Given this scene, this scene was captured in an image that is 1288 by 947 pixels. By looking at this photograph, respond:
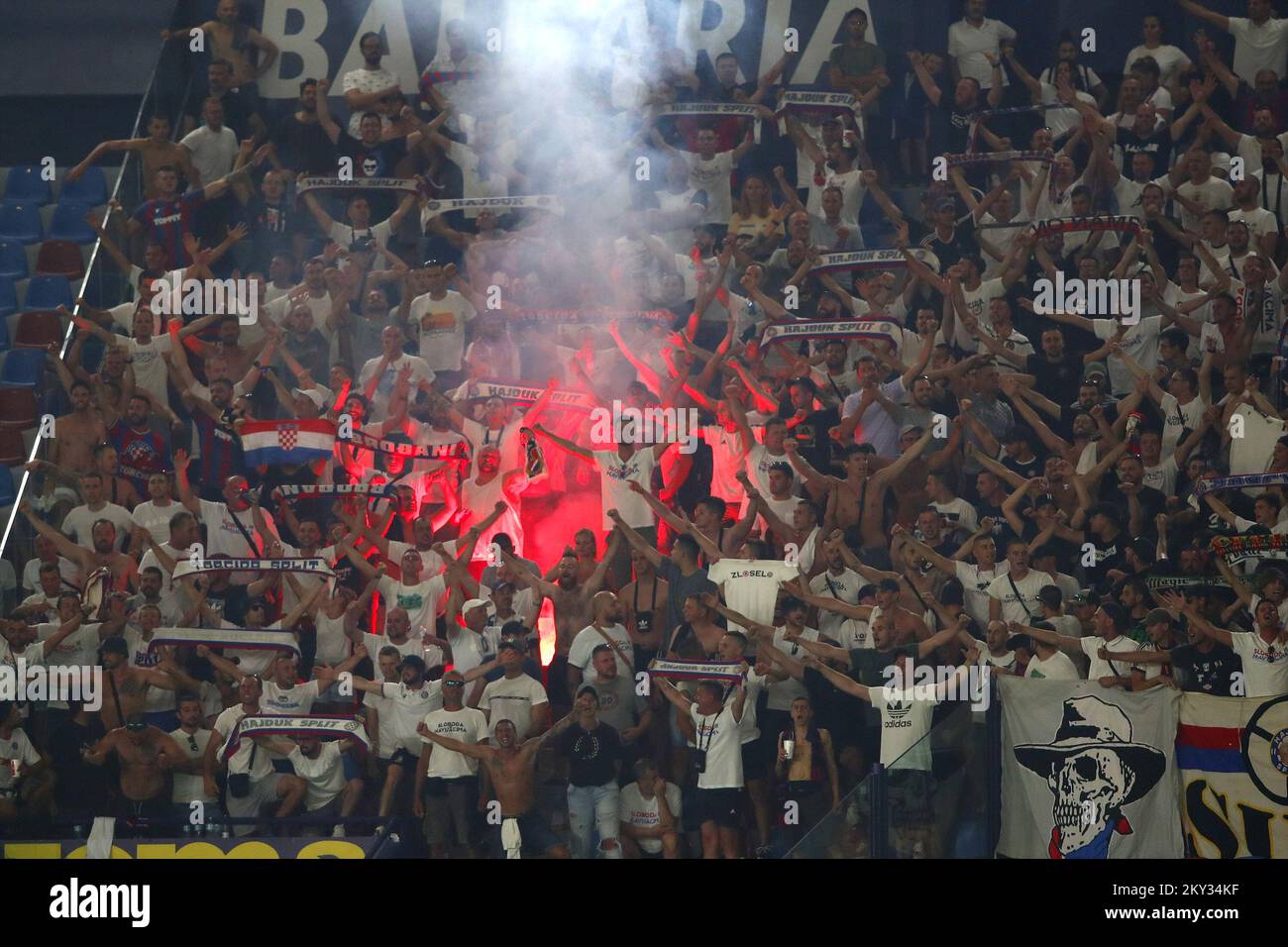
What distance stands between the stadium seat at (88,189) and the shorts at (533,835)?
7.13m

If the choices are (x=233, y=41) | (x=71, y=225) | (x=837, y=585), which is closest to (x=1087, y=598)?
(x=837, y=585)

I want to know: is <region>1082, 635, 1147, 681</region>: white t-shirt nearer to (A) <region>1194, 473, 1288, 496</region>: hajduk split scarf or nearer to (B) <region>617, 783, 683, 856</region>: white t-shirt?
(A) <region>1194, 473, 1288, 496</region>: hajduk split scarf

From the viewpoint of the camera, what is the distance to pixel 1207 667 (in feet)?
38.5

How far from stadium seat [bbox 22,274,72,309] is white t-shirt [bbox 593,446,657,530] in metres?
4.83

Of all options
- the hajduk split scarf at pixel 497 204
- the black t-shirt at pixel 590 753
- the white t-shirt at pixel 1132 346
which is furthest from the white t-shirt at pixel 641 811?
the hajduk split scarf at pixel 497 204

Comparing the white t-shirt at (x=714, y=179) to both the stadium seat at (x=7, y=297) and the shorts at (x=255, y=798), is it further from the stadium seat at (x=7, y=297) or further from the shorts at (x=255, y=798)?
the shorts at (x=255, y=798)

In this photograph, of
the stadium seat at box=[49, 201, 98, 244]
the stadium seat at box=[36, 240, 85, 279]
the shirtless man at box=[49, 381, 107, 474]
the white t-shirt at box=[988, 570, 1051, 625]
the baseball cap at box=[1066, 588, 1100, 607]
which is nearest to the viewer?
the baseball cap at box=[1066, 588, 1100, 607]

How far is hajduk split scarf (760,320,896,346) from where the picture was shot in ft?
46.0

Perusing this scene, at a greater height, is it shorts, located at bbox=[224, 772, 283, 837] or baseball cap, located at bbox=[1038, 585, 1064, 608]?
baseball cap, located at bbox=[1038, 585, 1064, 608]

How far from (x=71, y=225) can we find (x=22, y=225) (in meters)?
0.38

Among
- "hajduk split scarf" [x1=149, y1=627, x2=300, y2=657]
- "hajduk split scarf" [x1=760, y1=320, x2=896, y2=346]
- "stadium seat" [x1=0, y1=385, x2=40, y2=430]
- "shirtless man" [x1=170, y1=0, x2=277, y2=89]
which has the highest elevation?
"shirtless man" [x1=170, y1=0, x2=277, y2=89]

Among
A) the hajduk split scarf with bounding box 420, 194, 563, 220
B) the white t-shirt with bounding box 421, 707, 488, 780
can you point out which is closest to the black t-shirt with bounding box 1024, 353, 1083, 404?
the hajduk split scarf with bounding box 420, 194, 563, 220

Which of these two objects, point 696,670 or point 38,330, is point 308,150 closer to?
point 38,330

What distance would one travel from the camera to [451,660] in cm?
1267
